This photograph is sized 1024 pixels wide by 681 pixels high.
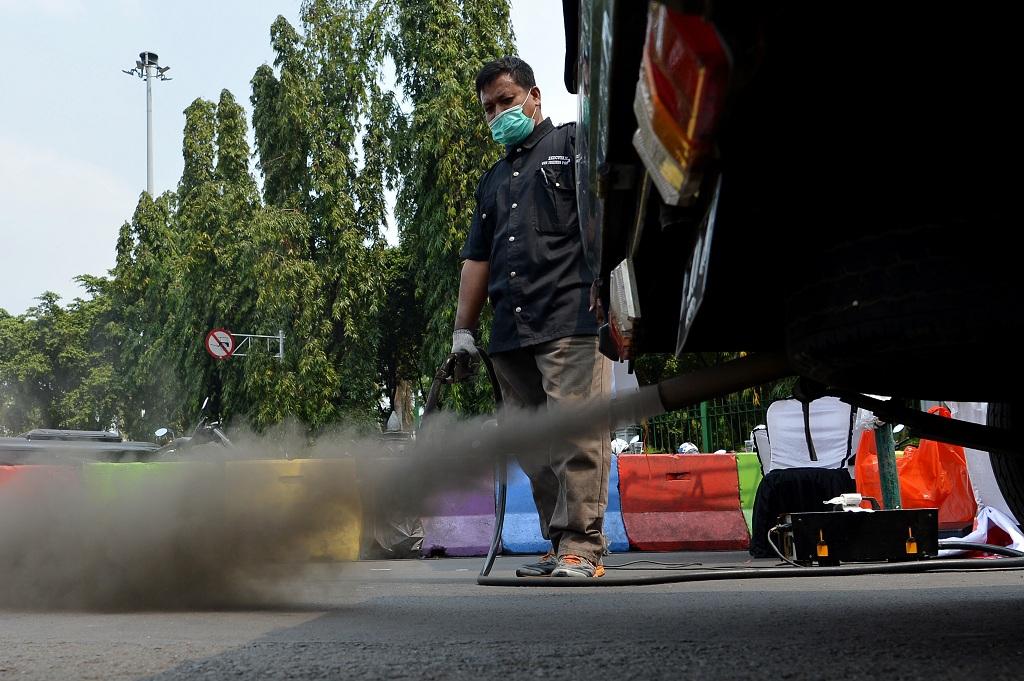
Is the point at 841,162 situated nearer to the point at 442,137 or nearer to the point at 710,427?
the point at 710,427

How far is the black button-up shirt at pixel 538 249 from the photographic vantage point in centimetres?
512

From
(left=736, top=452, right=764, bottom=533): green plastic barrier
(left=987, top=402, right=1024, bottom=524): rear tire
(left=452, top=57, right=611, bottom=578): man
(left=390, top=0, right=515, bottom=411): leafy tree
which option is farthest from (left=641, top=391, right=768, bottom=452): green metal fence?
(left=987, top=402, right=1024, bottom=524): rear tire

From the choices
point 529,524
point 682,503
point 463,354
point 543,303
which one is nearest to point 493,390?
point 463,354

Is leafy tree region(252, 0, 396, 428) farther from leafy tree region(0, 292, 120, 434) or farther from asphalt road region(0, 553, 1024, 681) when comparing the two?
leafy tree region(0, 292, 120, 434)

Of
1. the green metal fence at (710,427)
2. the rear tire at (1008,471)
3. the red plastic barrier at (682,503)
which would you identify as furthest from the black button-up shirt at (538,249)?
the green metal fence at (710,427)

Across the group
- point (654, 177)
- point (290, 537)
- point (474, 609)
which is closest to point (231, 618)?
point (290, 537)

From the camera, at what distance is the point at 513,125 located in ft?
17.7

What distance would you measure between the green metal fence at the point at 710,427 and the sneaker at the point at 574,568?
1045 cm

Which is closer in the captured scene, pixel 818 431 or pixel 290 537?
pixel 290 537

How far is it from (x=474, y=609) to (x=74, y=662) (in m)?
1.53

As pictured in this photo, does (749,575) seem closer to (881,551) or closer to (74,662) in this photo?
(881,551)

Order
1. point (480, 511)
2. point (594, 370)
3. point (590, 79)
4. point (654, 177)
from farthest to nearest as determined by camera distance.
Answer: point (480, 511)
point (594, 370)
point (590, 79)
point (654, 177)

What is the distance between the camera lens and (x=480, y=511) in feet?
31.7

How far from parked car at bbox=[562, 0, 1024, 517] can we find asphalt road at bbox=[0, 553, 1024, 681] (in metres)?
0.72
